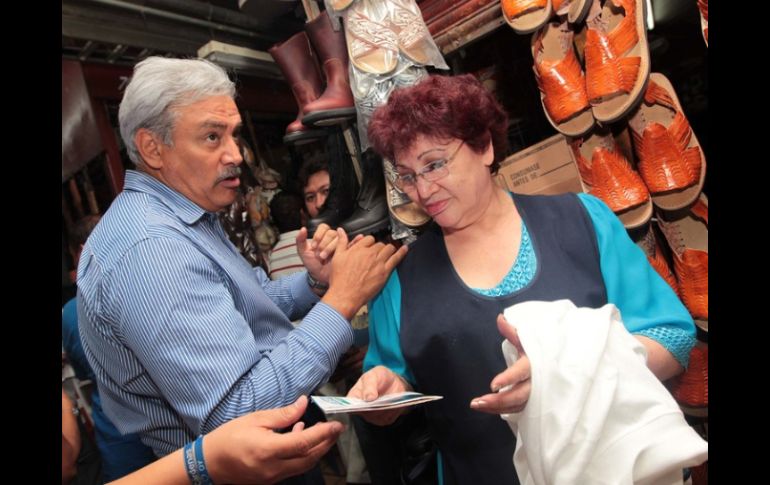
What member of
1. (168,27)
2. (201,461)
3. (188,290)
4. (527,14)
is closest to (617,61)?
(527,14)

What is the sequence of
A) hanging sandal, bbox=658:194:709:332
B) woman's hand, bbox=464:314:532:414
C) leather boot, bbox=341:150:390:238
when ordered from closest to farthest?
1. woman's hand, bbox=464:314:532:414
2. hanging sandal, bbox=658:194:709:332
3. leather boot, bbox=341:150:390:238

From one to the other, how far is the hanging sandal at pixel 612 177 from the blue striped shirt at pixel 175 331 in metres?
0.86

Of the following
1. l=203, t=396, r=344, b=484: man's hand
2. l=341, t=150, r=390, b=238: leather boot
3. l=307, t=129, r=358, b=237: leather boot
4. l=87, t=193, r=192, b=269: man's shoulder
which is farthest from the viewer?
l=307, t=129, r=358, b=237: leather boot

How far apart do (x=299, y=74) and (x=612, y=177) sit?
3.91 ft

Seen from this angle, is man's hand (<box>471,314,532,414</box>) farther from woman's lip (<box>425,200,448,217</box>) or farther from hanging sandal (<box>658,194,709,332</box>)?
hanging sandal (<box>658,194,709,332</box>)

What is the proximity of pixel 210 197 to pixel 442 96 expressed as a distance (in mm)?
650

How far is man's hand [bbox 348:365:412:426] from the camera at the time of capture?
107 centimetres

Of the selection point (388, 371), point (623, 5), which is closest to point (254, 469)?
point (388, 371)

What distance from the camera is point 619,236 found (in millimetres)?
1124

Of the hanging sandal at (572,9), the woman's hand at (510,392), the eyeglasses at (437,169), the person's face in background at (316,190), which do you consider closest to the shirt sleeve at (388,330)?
the eyeglasses at (437,169)

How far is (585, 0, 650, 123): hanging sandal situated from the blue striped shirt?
37.3 inches

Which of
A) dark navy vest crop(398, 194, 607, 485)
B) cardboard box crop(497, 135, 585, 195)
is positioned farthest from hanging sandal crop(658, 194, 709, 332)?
dark navy vest crop(398, 194, 607, 485)

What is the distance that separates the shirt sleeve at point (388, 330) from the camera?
1224mm
